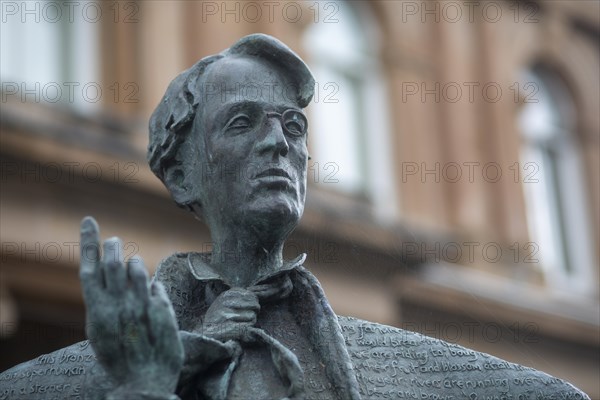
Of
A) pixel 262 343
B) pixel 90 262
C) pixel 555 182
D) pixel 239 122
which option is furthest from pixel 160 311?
pixel 555 182

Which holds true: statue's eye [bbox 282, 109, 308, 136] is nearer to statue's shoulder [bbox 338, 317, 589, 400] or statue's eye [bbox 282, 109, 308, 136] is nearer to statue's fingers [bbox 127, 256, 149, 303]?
statue's shoulder [bbox 338, 317, 589, 400]

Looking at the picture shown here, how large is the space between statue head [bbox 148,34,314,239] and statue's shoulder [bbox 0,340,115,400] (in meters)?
0.42

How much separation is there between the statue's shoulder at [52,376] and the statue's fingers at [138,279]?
51 cm

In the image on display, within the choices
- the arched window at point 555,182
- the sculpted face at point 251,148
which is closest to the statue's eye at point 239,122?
the sculpted face at point 251,148

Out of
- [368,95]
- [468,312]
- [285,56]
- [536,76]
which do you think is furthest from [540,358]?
[285,56]

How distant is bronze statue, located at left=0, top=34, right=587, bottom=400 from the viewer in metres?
4.18

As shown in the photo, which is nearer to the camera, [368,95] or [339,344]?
[339,344]

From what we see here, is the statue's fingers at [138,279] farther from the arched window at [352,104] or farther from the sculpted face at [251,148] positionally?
the arched window at [352,104]

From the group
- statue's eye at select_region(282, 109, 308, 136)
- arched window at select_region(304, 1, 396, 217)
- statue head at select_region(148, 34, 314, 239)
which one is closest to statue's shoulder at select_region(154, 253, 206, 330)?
statue head at select_region(148, 34, 314, 239)

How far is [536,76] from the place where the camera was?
83.7 feet

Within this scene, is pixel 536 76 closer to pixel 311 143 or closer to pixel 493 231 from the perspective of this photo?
pixel 493 231

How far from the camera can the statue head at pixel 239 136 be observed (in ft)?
14.2

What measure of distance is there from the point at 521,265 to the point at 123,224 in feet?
26.5

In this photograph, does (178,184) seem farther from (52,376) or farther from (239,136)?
(52,376)
